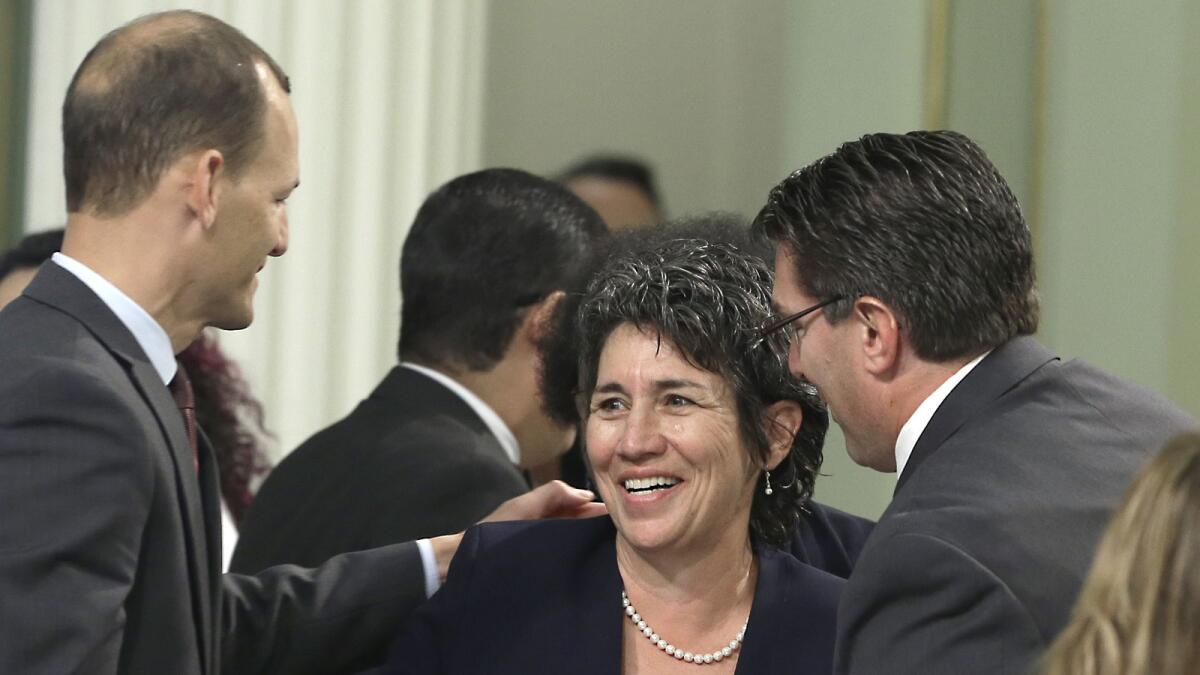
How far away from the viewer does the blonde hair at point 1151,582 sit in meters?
1.54

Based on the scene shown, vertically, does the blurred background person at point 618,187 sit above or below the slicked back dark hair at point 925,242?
below

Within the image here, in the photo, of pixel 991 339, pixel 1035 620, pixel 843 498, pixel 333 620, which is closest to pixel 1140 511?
pixel 1035 620

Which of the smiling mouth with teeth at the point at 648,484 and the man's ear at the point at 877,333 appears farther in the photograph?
the smiling mouth with teeth at the point at 648,484

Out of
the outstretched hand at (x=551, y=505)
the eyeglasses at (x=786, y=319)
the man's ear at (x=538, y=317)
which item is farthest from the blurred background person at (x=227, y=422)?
the eyeglasses at (x=786, y=319)

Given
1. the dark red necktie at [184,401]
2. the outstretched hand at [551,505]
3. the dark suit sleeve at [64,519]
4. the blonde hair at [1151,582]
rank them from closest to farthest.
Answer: the blonde hair at [1151,582] → the dark suit sleeve at [64,519] → the dark red necktie at [184,401] → the outstretched hand at [551,505]

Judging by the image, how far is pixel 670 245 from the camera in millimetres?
2980

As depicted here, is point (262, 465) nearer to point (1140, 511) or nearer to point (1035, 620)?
point (1035, 620)

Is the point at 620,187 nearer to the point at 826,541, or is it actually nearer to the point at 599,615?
the point at 826,541

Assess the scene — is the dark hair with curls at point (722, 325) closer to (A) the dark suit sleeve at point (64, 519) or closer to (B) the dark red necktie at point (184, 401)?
(B) the dark red necktie at point (184, 401)

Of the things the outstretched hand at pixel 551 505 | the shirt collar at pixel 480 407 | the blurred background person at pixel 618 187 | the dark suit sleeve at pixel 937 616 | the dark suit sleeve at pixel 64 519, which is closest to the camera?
the dark suit sleeve at pixel 937 616

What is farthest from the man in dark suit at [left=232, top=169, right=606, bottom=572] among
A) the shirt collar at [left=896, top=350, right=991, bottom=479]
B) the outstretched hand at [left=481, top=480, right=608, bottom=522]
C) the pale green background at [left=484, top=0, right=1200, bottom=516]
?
the pale green background at [left=484, top=0, right=1200, bottom=516]

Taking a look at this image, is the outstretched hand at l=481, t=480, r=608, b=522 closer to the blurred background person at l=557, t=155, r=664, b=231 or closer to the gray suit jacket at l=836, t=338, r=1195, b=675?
the gray suit jacket at l=836, t=338, r=1195, b=675

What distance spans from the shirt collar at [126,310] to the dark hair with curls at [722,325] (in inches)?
30.0

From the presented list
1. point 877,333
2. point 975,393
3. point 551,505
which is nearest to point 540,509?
point 551,505
